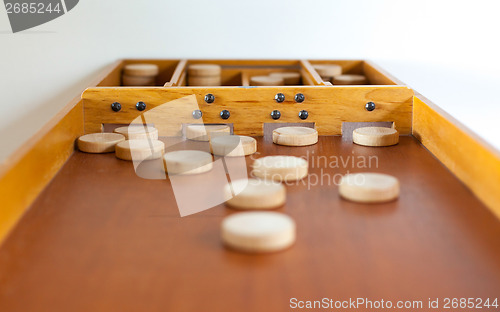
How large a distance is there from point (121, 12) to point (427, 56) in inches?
64.5

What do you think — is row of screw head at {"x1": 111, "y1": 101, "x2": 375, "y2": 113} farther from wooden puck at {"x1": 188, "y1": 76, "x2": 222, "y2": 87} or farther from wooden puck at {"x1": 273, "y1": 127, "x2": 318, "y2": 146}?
wooden puck at {"x1": 188, "y1": 76, "x2": 222, "y2": 87}

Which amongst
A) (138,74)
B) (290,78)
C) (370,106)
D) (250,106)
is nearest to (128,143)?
(250,106)

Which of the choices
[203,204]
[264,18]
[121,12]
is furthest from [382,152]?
[121,12]

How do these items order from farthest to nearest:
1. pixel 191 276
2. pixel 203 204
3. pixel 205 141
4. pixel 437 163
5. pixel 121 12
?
pixel 121 12 < pixel 205 141 < pixel 437 163 < pixel 203 204 < pixel 191 276

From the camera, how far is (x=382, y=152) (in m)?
1.95

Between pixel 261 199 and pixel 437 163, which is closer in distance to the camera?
pixel 261 199

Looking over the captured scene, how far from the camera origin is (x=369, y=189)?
144cm

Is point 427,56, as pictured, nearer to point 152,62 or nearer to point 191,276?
point 152,62

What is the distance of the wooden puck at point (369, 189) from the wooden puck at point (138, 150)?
649mm

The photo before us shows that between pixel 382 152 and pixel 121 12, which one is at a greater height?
pixel 121 12

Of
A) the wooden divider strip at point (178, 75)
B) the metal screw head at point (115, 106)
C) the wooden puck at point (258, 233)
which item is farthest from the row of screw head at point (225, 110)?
the wooden puck at point (258, 233)

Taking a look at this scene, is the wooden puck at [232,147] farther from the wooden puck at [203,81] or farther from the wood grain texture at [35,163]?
the wooden puck at [203,81]

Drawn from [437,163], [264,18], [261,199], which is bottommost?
[437,163]

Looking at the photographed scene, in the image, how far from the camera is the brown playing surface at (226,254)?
1034mm
